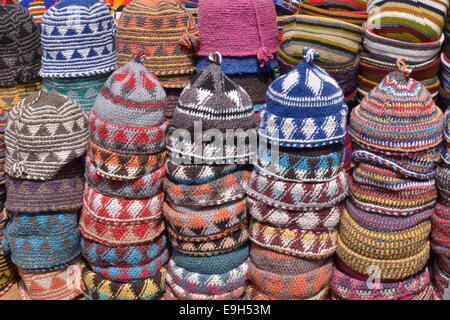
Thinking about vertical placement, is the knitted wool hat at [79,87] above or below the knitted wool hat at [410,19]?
below

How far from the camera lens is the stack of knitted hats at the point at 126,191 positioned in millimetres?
1844

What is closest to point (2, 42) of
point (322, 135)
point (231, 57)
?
point (231, 57)

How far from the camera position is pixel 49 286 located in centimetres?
211

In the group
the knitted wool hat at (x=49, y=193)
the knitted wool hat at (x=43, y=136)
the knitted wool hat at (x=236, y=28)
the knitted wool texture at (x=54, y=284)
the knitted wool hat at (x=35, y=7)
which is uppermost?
the knitted wool hat at (x=236, y=28)

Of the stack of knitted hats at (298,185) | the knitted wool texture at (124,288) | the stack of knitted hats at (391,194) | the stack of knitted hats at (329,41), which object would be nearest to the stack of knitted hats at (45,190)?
the knitted wool texture at (124,288)

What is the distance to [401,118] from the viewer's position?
174cm

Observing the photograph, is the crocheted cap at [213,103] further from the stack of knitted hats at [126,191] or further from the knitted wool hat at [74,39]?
the knitted wool hat at [74,39]

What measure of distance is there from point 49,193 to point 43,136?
0.24 m

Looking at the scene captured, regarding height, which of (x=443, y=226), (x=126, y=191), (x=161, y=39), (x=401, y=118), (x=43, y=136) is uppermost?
(x=161, y=39)

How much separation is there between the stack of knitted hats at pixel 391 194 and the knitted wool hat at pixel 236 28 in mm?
524

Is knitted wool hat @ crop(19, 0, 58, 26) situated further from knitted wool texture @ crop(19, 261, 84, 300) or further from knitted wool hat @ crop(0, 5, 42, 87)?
knitted wool texture @ crop(19, 261, 84, 300)

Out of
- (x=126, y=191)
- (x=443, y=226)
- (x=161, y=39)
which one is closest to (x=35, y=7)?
(x=161, y=39)

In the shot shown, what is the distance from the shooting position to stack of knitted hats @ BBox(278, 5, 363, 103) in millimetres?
2082

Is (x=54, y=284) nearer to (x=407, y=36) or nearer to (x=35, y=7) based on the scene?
(x=35, y=7)
